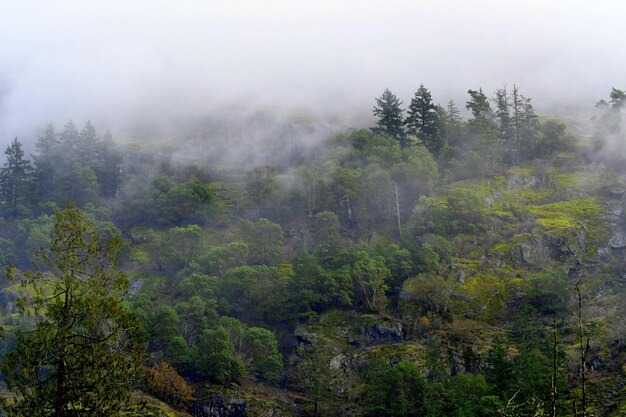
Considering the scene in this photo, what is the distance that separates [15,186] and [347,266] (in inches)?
2223

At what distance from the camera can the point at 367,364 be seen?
57.3m

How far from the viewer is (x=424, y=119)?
96812 millimetres

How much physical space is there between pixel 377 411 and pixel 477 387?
334 inches

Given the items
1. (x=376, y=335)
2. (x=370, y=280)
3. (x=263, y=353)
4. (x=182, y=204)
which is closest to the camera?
(x=263, y=353)

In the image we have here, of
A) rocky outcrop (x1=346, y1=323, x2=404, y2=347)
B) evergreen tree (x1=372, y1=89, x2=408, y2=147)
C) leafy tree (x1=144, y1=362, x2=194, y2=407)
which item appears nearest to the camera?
leafy tree (x1=144, y1=362, x2=194, y2=407)

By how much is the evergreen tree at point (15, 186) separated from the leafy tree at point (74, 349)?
235 ft

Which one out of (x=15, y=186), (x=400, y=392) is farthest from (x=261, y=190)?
(x=400, y=392)

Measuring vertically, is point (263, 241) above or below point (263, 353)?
above

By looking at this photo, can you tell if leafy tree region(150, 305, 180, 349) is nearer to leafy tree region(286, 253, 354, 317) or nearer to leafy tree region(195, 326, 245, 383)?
leafy tree region(195, 326, 245, 383)

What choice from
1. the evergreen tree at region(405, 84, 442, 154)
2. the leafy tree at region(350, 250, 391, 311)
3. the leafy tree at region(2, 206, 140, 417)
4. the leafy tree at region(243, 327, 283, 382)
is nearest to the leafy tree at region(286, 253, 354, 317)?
the leafy tree at region(350, 250, 391, 311)

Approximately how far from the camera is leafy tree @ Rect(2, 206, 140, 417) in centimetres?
2075

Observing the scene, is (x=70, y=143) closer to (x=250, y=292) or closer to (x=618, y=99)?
(x=250, y=292)

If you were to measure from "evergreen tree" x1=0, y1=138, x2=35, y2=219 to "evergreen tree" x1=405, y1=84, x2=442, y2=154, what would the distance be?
198 feet

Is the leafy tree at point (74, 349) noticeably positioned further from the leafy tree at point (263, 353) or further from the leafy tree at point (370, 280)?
the leafy tree at point (370, 280)
